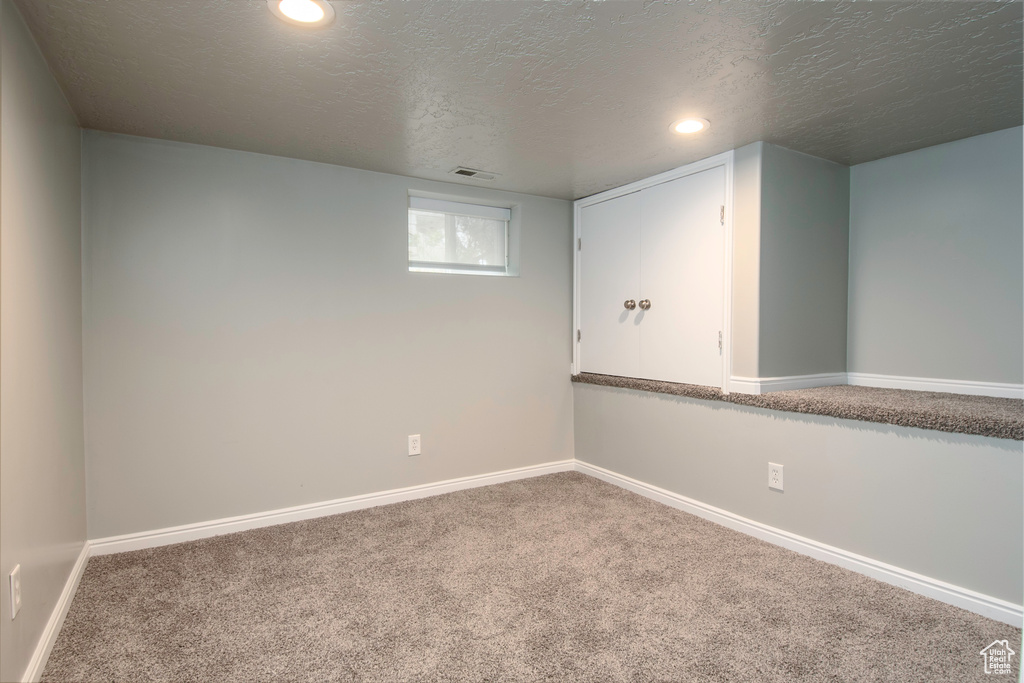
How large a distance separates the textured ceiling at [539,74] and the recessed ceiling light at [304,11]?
0.10ft

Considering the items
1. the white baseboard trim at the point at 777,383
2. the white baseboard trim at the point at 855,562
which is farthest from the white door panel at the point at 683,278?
the white baseboard trim at the point at 855,562

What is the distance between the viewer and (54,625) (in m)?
1.68

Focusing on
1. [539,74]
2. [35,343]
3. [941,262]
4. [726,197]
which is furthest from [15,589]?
[941,262]

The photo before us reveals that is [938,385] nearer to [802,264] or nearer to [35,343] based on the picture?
[802,264]

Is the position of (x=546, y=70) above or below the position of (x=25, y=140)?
above

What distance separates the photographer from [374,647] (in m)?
1.65

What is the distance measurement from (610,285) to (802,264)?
1098 millimetres

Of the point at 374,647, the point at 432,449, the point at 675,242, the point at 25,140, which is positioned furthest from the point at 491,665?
the point at 675,242

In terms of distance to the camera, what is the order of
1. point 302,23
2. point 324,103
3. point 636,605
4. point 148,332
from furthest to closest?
1. point 148,332
2. point 324,103
3. point 636,605
4. point 302,23

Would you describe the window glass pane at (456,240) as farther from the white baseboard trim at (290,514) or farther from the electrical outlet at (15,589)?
the electrical outlet at (15,589)

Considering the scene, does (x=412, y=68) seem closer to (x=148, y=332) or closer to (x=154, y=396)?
(x=148, y=332)

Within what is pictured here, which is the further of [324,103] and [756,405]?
[756,405]

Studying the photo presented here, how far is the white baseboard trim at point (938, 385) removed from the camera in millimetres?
2303

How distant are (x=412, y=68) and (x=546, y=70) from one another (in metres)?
0.45
